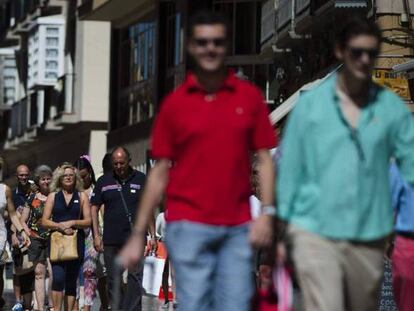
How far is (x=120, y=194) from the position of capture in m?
16.9

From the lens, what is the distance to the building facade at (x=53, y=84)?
47250 mm

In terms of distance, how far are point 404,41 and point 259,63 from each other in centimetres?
1091

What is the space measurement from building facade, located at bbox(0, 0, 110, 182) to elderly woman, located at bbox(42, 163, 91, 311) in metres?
25.5

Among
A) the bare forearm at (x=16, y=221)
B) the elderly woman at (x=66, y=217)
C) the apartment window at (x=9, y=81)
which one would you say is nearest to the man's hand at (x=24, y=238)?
the bare forearm at (x=16, y=221)

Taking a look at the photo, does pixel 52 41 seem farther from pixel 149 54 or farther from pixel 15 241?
pixel 15 241

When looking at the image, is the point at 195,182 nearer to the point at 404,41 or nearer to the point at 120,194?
the point at 120,194

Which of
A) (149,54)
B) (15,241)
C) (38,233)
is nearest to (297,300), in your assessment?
(38,233)

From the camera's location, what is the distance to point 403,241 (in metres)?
10.7

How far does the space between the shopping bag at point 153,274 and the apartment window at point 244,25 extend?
11.3m

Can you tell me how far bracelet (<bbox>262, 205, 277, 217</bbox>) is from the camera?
8238mm

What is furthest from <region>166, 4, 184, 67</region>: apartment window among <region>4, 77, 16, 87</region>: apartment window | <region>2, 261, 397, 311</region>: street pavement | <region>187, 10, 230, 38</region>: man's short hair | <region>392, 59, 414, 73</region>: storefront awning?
<region>187, 10, 230, 38</region>: man's short hair

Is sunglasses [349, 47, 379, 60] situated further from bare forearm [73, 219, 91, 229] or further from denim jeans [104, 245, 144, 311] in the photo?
bare forearm [73, 219, 91, 229]

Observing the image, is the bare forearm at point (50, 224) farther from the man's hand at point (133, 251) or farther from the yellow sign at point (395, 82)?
the man's hand at point (133, 251)

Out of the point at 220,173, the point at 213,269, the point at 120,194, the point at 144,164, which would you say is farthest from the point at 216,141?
the point at 144,164
